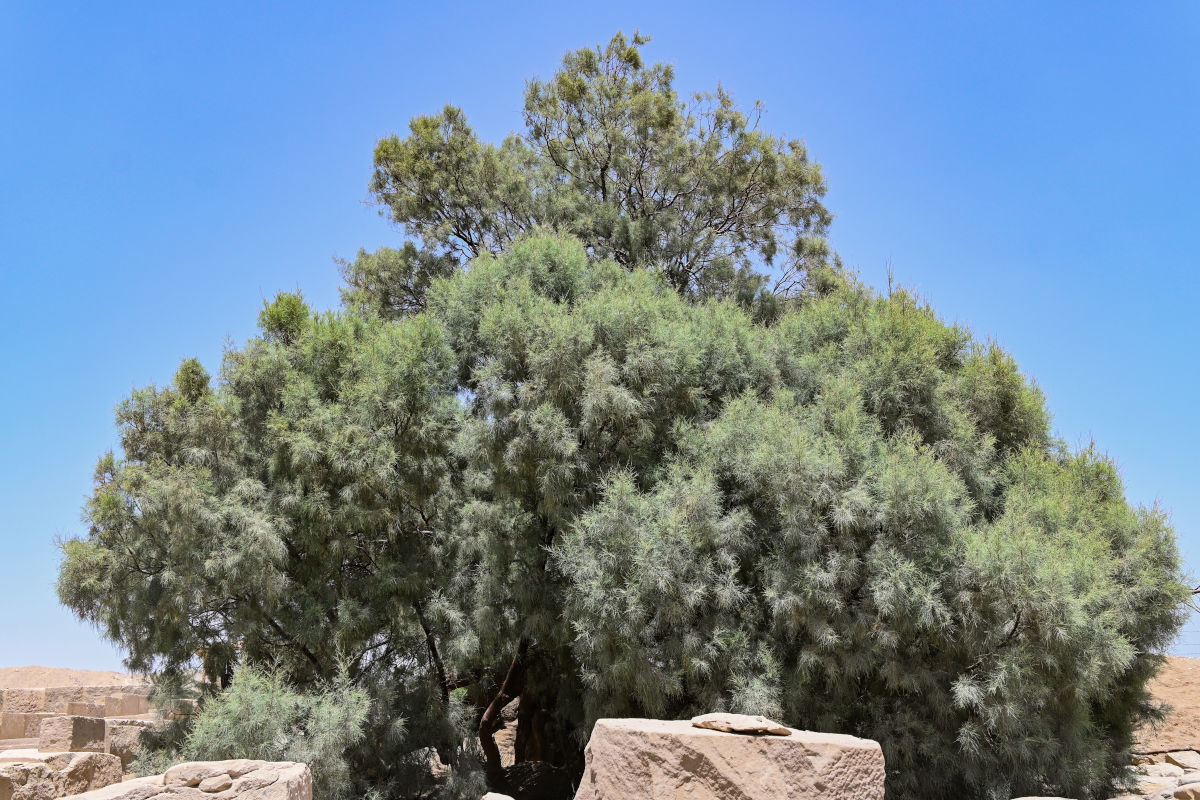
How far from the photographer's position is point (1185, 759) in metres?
15.8

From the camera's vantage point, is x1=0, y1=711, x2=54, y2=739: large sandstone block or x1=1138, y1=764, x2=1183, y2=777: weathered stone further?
x1=0, y1=711, x2=54, y2=739: large sandstone block

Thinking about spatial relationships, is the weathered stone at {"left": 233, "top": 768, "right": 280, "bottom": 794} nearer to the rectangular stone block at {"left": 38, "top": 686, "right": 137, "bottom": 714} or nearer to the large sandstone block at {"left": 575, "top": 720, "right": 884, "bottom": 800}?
the large sandstone block at {"left": 575, "top": 720, "right": 884, "bottom": 800}

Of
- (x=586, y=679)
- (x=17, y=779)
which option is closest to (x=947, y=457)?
(x=586, y=679)

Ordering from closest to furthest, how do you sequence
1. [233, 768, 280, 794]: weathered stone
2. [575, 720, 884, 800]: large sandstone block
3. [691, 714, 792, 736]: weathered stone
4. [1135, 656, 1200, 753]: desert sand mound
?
[233, 768, 280, 794]: weathered stone, [575, 720, 884, 800]: large sandstone block, [691, 714, 792, 736]: weathered stone, [1135, 656, 1200, 753]: desert sand mound

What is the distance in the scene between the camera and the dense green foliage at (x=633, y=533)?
10.3 meters

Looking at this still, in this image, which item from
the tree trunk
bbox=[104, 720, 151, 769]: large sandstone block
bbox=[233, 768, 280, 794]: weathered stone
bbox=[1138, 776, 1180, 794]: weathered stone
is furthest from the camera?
bbox=[104, 720, 151, 769]: large sandstone block

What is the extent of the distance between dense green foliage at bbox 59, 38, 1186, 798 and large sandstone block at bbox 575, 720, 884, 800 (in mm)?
3589

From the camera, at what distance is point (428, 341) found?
43.2ft

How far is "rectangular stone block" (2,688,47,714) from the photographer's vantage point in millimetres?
18781

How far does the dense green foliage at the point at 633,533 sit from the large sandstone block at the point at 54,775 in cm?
235

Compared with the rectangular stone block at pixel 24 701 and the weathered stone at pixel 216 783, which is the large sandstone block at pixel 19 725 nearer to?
the rectangular stone block at pixel 24 701

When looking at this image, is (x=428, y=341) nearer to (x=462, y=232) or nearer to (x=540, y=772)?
(x=462, y=232)

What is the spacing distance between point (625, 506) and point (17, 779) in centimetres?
732

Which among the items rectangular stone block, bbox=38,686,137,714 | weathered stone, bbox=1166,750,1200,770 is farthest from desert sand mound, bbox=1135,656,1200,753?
rectangular stone block, bbox=38,686,137,714
